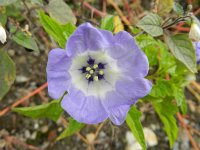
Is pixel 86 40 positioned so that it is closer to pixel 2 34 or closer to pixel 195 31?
pixel 2 34

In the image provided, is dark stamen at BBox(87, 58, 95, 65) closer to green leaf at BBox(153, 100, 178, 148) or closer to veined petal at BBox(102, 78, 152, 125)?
veined petal at BBox(102, 78, 152, 125)

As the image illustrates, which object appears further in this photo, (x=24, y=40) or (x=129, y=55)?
(x=24, y=40)

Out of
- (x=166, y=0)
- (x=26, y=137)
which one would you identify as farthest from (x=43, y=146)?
(x=166, y=0)

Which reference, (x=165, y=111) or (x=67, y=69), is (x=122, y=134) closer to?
(x=165, y=111)

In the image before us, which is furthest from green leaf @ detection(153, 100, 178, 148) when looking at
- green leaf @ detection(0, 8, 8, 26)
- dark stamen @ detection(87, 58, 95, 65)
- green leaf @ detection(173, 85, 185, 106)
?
green leaf @ detection(0, 8, 8, 26)

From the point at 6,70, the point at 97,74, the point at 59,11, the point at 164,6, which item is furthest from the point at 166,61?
the point at 6,70

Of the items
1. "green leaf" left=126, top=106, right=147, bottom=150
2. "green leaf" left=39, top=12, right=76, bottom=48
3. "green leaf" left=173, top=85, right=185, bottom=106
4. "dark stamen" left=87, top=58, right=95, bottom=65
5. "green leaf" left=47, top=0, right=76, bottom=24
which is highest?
"green leaf" left=39, top=12, right=76, bottom=48
